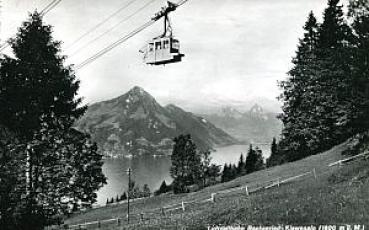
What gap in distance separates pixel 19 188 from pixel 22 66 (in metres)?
7.68

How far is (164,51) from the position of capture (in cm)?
2308

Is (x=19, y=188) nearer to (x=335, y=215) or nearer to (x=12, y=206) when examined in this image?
(x=12, y=206)

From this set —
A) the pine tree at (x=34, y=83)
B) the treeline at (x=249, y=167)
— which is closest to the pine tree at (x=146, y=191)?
the treeline at (x=249, y=167)

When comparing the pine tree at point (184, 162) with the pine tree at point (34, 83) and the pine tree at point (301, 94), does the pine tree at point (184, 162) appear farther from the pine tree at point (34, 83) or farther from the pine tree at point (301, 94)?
the pine tree at point (34, 83)

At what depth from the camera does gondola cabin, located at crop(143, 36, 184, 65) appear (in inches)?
891

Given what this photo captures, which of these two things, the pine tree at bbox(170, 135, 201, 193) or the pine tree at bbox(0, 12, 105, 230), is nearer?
the pine tree at bbox(0, 12, 105, 230)

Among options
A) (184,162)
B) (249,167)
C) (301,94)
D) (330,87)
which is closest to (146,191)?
(184,162)

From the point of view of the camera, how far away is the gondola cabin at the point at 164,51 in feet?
74.3

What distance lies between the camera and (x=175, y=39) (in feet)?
76.2

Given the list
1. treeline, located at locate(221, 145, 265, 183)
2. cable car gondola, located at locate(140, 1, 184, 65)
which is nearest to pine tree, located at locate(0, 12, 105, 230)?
cable car gondola, located at locate(140, 1, 184, 65)

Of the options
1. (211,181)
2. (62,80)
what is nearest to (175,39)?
(62,80)

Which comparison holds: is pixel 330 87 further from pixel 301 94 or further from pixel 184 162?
pixel 184 162

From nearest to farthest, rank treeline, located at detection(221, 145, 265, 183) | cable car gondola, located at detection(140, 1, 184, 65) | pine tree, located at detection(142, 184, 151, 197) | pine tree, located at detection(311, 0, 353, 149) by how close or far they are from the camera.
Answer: cable car gondola, located at detection(140, 1, 184, 65) → pine tree, located at detection(311, 0, 353, 149) → pine tree, located at detection(142, 184, 151, 197) → treeline, located at detection(221, 145, 265, 183)

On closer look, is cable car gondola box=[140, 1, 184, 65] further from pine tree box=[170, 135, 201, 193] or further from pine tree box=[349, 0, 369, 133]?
pine tree box=[170, 135, 201, 193]
